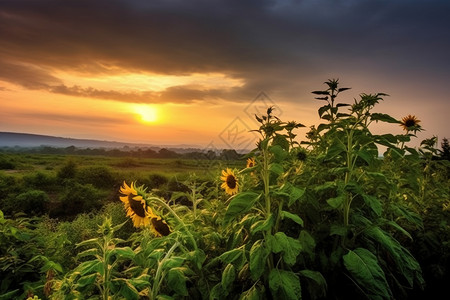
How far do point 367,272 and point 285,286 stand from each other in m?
0.42

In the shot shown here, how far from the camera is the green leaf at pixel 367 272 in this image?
1.77 m

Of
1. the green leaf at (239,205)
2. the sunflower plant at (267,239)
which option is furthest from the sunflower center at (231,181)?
the green leaf at (239,205)

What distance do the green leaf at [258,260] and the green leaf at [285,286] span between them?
0.08 m

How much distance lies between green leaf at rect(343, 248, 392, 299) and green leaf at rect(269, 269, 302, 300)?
281 millimetres

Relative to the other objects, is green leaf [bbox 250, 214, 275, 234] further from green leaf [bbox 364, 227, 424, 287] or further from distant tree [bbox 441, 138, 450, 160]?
distant tree [bbox 441, 138, 450, 160]

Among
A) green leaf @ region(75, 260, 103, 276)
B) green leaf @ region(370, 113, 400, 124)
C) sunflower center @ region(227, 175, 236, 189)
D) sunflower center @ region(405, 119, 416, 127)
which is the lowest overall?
green leaf @ region(75, 260, 103, 276)

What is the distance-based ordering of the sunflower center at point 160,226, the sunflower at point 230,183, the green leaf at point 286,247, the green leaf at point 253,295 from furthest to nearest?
the sunflower at point 230,183, the sunflower center at point 160,226, the green leaf at point 253,295, the green leaf at point 286,247

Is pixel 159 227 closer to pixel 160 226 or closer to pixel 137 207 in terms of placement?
pixel 160 226

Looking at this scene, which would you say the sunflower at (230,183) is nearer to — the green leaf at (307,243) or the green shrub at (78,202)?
the green leaf at (307,243)

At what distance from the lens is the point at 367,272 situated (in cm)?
177

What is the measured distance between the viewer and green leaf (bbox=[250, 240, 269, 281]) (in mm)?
1726

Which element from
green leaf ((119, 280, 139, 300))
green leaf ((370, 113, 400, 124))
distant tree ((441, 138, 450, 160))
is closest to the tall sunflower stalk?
green leaf ((119, 280, 139, 300))

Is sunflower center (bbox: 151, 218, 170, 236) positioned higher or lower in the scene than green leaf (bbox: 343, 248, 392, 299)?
higher

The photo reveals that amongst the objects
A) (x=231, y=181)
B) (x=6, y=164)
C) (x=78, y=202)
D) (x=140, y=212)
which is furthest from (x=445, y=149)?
(x=6, y=164)
